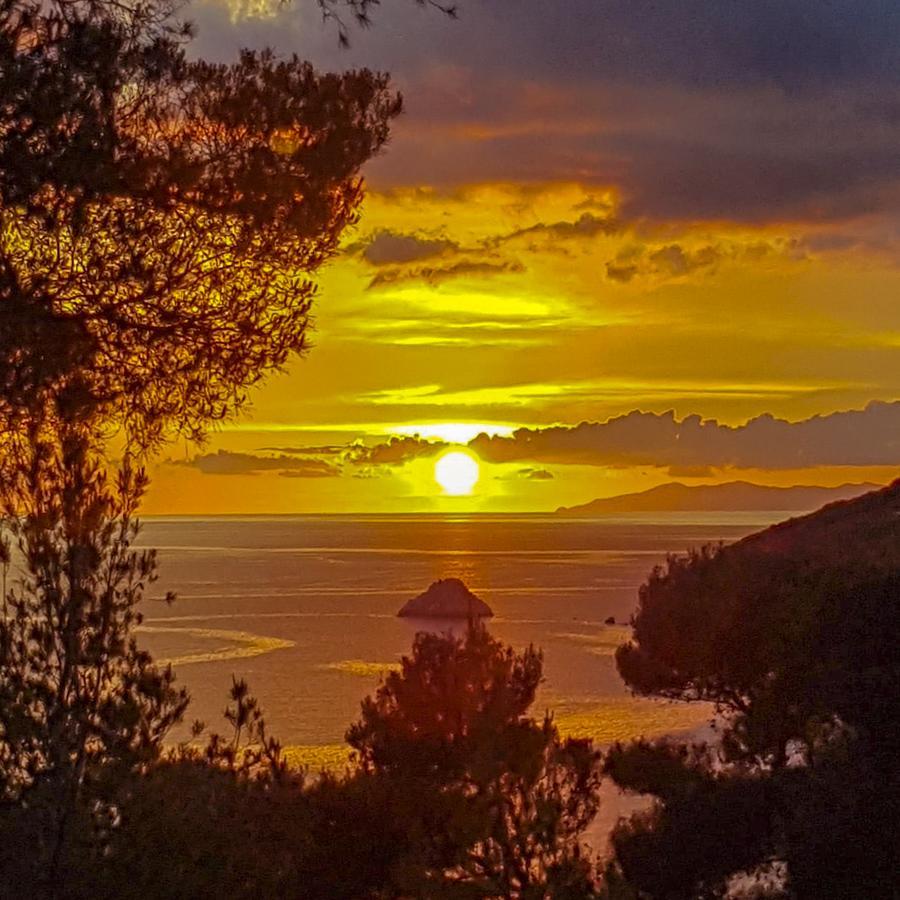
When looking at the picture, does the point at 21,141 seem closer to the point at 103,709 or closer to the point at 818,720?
the point at 103,709

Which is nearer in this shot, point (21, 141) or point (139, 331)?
point (21, 141)

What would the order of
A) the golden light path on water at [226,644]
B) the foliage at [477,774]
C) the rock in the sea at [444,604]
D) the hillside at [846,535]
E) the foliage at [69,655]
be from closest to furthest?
the foliage at [69,655], the foliage at [477,774], the hillside at [846,535], the golden light path on water at [226,644], the rock in the sea at [444,604]

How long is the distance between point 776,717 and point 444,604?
8027cm

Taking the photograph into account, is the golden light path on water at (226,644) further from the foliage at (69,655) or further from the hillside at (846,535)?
the foliage at (69,655)

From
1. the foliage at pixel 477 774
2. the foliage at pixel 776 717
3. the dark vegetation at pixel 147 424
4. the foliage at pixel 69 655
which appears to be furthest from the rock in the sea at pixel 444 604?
the foliage at pixel 69 655

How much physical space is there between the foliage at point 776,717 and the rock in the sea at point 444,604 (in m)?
72.2

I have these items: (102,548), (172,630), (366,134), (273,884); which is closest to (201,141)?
(366,134)

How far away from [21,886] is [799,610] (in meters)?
12.1

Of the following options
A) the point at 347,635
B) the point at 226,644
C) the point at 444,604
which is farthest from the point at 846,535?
the point at 444,604

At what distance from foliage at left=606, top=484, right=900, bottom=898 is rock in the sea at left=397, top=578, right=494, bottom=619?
72.2 m

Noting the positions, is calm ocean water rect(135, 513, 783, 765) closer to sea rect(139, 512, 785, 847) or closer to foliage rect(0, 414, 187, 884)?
sea rect(139, 512, 785, 847)

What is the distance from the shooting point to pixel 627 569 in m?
163

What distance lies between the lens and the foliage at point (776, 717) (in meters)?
12.1

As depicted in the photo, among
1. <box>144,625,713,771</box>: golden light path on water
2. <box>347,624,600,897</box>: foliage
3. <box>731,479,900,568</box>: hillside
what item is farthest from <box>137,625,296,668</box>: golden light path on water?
<box>347,624,600,897</box>: foliage
